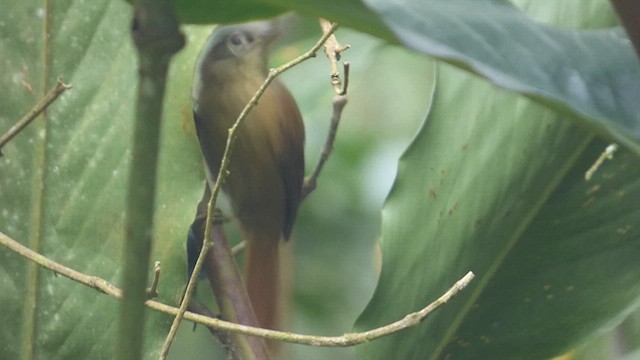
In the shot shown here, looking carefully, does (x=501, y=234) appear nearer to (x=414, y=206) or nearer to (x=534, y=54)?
(x=414, y=206)

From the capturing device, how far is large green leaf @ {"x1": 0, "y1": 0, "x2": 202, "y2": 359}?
0.75 m

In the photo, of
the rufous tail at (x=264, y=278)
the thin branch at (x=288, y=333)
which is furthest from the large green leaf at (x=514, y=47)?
the rufous tail at (x=264, y=278)

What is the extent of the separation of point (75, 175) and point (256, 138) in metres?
0.76

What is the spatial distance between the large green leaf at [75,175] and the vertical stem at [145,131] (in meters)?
0.41

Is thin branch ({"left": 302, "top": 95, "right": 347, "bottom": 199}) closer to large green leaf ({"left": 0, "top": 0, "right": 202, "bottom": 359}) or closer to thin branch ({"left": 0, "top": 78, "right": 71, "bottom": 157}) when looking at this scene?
large green leaf ({"left": 0, "top": 0, "right": 202, "bottom": 359})

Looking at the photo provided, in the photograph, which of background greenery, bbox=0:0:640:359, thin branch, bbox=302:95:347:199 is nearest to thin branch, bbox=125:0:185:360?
background greenery, bbox=0:0:640:359

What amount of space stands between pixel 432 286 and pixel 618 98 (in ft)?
1.23

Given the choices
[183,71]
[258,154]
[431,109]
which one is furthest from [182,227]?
[258,154]

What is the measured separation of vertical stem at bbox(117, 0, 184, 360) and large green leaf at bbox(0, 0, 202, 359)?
0.41 metres

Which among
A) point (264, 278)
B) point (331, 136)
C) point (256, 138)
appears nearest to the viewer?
point (331, 136)

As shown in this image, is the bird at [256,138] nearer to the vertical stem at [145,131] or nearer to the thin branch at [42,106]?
the thin branch at [42,106]

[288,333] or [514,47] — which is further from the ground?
[514,47]

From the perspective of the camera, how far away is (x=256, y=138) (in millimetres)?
1519

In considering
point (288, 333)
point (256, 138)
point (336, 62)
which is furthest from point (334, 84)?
point (256, 138)
